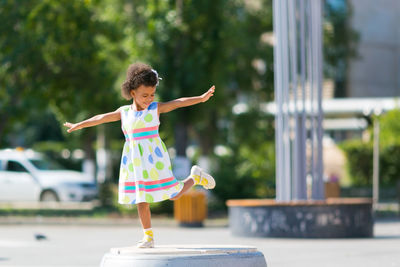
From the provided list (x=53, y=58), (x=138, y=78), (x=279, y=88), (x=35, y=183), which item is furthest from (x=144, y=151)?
(x=35, y=183)

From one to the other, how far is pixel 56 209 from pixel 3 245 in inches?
514

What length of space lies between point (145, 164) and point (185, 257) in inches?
38.0

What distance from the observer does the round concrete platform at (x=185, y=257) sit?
816cm

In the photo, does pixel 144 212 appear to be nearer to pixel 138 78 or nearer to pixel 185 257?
pixel 185 257

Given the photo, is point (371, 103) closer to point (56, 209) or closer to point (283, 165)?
point (56, 209)

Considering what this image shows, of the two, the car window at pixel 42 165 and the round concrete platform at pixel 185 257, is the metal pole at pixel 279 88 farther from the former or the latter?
the car window at pixel 42 165

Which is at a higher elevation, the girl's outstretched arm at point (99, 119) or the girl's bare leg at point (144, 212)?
the girl's outstretched arm at point (99, 119)

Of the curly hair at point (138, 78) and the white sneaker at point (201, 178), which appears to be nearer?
the curly hair at point (138, 78)

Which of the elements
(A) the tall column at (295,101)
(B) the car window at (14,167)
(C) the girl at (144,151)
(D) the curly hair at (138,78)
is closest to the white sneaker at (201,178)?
(C) the girl at (144,151)

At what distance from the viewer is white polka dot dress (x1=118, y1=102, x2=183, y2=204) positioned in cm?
867

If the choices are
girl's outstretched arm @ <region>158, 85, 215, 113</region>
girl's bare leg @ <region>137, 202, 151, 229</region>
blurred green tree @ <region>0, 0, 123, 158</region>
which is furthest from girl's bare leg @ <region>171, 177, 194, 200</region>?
blurred green tree @ <region>0, 0, 123, 158</region>

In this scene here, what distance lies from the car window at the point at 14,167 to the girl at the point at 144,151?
23874 mm

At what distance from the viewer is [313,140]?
19.4m

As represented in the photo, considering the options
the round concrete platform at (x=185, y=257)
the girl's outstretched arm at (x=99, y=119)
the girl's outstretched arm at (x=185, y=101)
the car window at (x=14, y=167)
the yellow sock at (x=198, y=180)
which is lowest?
the round concrete platform at (x=185, y=257)
